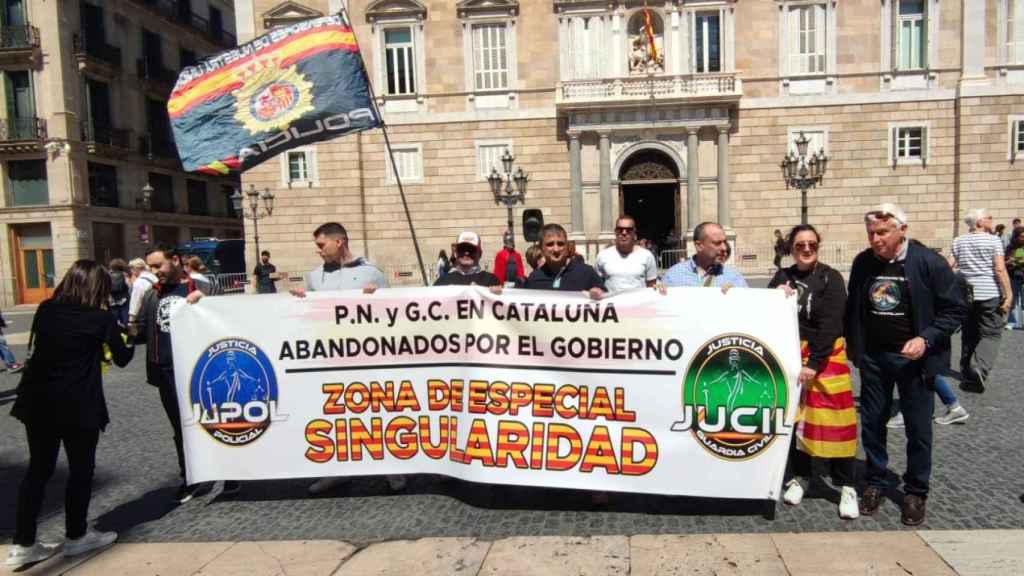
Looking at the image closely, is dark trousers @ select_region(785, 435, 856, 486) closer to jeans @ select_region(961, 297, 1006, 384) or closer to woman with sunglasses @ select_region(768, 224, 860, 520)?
woman with sunglasses @ select_region(768, 224, 860, 520)

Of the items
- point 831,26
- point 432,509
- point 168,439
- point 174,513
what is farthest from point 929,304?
point 831,26

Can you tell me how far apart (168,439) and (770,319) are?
17.9 ft

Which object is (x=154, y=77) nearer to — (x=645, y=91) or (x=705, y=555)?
(x=645, y=91)

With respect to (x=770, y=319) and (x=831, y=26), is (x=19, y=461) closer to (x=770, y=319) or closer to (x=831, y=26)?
(x=770, y=319)

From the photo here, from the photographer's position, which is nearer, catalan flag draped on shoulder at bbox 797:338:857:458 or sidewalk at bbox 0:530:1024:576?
sidewalk at bbox 0:530:1024:576

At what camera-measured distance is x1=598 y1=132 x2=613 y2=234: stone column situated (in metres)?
23.2

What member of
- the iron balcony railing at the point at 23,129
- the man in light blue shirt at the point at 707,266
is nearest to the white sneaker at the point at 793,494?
the man in light blue shirt at the point at 707,266

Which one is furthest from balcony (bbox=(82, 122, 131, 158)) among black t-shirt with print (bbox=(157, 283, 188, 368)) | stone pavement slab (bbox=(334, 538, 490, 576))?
stone pavement slab (bbox=(334, 538, 490, 576))

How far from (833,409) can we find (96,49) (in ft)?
117

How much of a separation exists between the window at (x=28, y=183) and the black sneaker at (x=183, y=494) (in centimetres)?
2979

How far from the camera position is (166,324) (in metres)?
4.50

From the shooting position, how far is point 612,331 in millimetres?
4059

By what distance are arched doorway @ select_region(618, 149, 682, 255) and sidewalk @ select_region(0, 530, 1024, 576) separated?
20.6m

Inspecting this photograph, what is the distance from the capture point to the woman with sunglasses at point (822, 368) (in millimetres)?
3980
